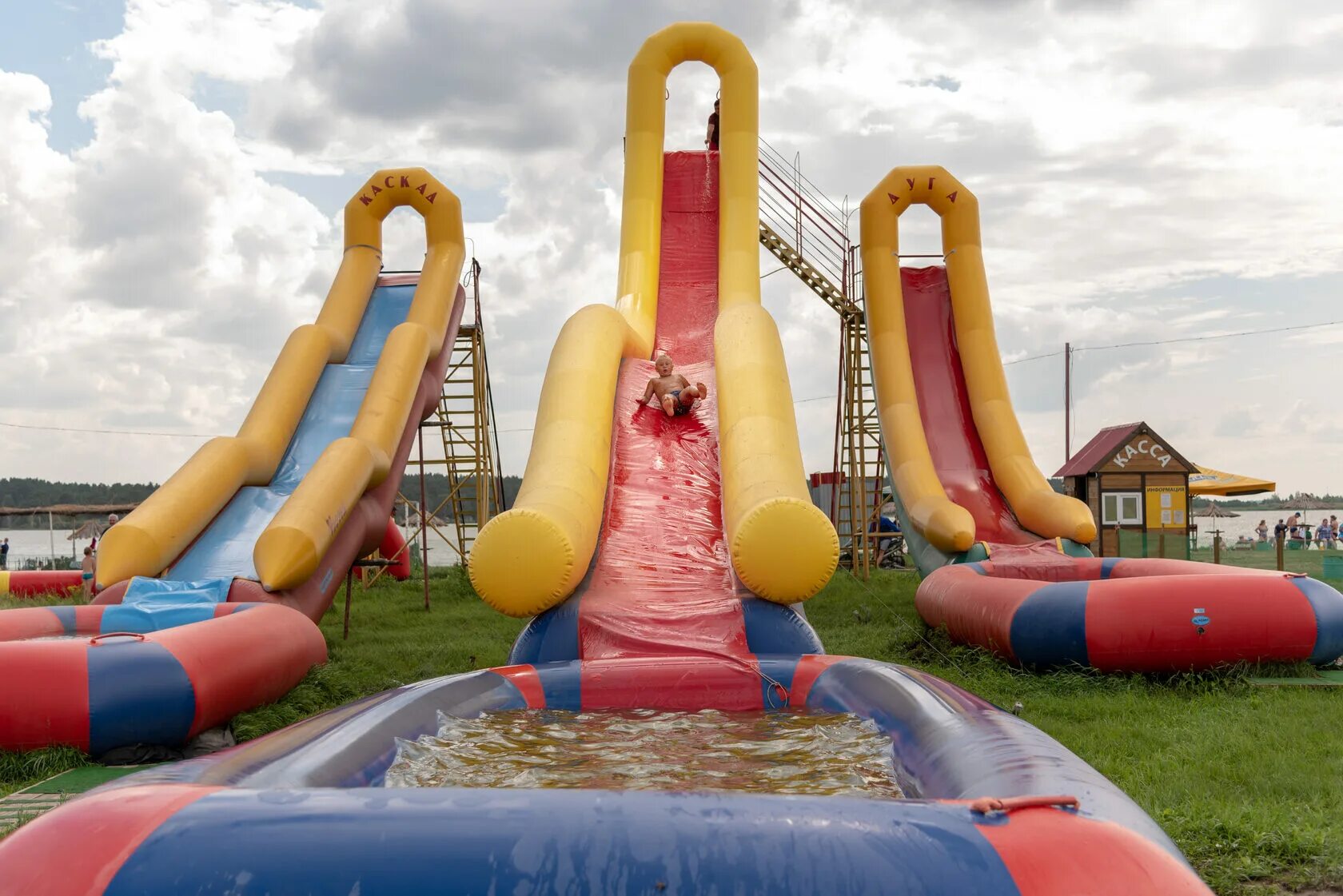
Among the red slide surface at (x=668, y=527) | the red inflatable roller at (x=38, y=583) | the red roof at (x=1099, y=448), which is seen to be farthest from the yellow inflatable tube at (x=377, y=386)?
the red roof at (x=1099, y=448)

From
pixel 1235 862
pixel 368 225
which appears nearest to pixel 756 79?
pixel 368 225

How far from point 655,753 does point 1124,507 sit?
39.5 ft

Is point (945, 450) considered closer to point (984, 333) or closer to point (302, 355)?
point (984, 333)

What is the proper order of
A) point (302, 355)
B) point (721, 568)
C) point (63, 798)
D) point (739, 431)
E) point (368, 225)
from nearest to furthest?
point (63, 798), point (721, 568), point (739, 431), point (302, 355), point (368, 225)

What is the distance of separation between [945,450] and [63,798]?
7599 mm

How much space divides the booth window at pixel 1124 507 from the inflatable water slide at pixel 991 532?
4.79m

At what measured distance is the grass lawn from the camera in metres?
2.90

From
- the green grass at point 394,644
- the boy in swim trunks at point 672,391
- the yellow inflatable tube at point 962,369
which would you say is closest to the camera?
the green grass at point 394,644

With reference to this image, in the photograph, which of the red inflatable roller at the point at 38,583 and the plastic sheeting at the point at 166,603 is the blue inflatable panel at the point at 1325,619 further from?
the red inflatable roller at the point at 38,583

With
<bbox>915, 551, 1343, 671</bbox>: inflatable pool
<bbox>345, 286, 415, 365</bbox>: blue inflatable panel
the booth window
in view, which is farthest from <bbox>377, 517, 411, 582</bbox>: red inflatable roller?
the booth window

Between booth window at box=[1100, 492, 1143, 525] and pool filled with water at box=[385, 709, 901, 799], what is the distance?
11065 mm

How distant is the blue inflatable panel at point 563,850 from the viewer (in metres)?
1.80

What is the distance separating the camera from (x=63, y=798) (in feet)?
11.9

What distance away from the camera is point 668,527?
6074 mm
